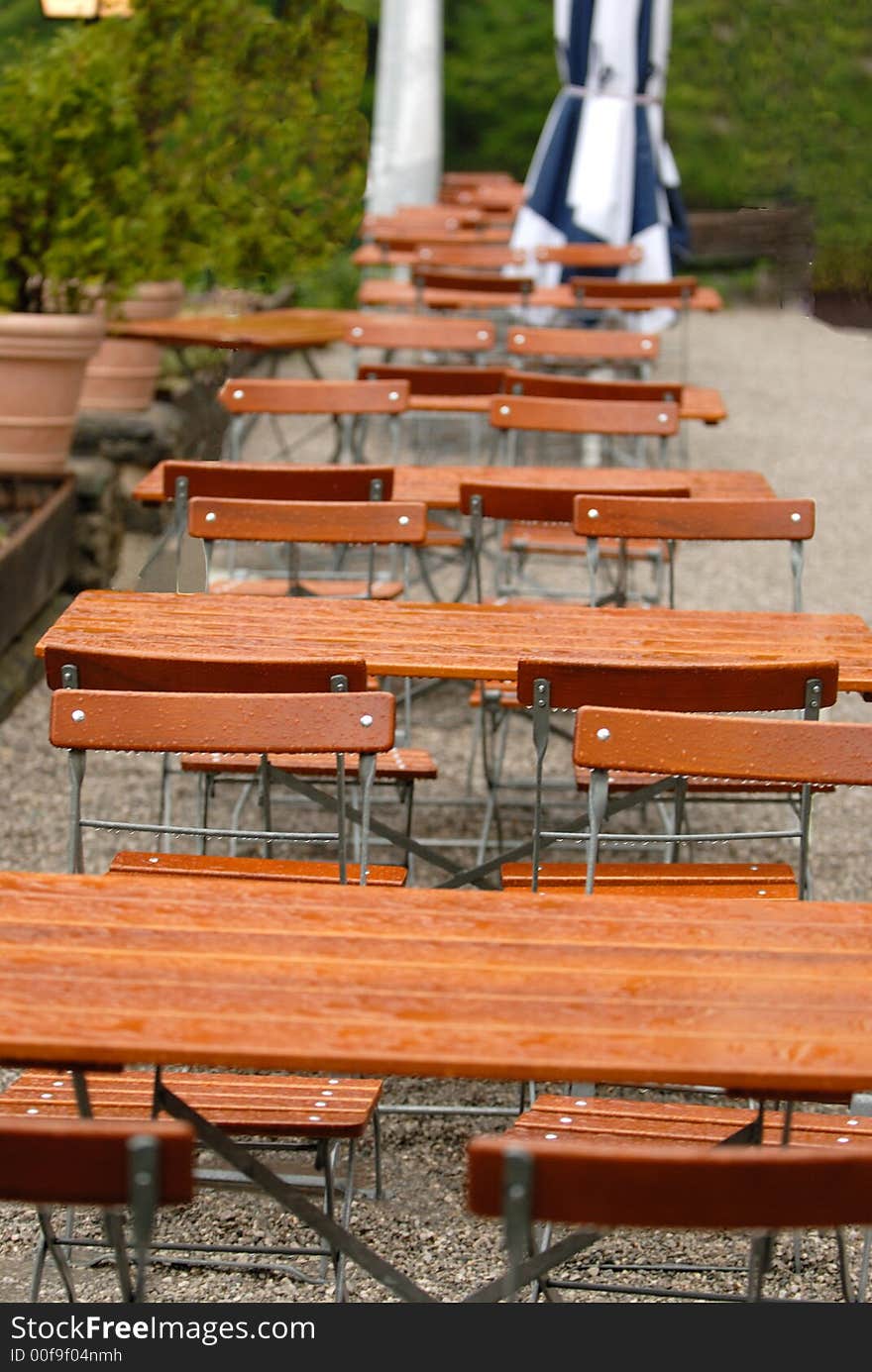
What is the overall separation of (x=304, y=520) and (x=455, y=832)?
1.13 meters

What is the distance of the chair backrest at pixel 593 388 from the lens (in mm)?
5973

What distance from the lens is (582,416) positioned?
543cm

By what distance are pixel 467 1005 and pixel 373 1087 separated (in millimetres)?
640

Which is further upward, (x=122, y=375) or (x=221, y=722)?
(x=221, y=722)

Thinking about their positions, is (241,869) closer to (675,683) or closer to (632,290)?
(675,683)

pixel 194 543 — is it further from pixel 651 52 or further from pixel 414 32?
pixel 414 32

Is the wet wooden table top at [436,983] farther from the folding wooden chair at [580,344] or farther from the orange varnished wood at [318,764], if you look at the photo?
the folding wooden chair at [580,344]

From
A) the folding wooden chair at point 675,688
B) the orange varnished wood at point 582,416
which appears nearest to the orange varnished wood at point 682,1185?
the folding wooden chair at point 675,688

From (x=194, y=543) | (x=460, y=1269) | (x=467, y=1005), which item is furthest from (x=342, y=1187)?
(x=194, y=543)

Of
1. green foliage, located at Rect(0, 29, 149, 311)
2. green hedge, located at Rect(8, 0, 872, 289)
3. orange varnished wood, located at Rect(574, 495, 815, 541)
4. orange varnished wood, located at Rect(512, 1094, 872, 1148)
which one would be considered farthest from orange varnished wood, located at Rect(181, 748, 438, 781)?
green hedge, located at Rect(8, 0, 872, 289)

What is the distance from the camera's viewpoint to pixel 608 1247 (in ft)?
10.4

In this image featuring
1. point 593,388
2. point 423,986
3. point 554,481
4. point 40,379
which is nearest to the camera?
point 423,986

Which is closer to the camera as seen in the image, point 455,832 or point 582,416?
point 455,832

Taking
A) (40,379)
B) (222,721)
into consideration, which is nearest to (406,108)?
(40,379)
